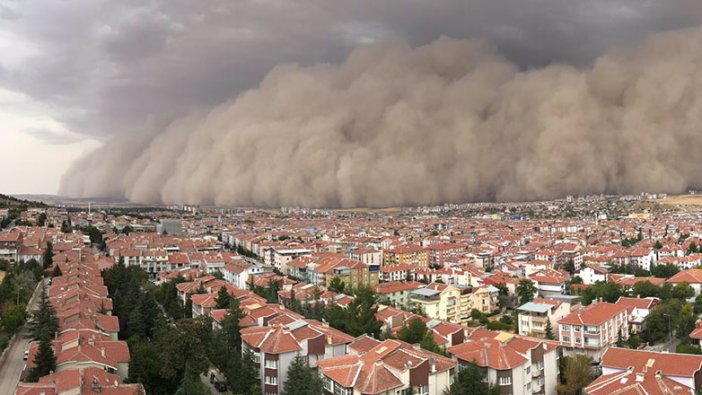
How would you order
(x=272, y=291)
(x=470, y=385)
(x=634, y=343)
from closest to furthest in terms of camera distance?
(x=470, y=385) < (x=634, y=343) < (x=272, y=291)

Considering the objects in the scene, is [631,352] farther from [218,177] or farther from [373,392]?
[218,177]

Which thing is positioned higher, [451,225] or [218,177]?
[218,177]

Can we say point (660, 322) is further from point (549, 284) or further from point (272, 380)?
point (272, 380)

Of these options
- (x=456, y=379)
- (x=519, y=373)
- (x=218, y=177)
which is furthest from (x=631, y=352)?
(x=218, y=177)

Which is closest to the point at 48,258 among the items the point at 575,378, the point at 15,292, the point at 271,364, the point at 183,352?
the point at 15,292

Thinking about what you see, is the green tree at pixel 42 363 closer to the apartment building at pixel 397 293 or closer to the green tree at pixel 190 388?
the green tree at pixel 190 388

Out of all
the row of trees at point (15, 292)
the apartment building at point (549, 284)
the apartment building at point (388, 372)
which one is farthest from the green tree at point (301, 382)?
the apartment building at point (549, 284)
